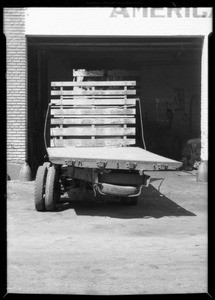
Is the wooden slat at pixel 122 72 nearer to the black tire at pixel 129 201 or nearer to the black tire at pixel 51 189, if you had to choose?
the black tire at pixel 129 201

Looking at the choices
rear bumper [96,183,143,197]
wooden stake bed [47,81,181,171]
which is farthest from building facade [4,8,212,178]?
rear bumper [96,183,143,197]

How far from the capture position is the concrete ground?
15.2ft

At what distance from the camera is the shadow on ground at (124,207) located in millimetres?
8391

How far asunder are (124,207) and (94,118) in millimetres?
2637

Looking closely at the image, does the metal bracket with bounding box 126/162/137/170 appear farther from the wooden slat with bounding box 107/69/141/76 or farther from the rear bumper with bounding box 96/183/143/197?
the wooden slat with bounding box 107/69/141/76

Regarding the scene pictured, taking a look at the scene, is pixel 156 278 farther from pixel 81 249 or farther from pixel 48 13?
pixel 48 13

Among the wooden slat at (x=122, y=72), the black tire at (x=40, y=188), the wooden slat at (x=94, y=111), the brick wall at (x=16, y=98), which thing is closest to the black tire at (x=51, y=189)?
the black tire at (x=40, y=188)

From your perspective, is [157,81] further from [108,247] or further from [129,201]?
[108,247]

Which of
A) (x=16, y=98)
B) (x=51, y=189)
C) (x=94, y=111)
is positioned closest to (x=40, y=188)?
(x=51, y=189)

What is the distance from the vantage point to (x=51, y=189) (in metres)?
8.12

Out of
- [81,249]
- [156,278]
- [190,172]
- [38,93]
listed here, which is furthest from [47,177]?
[38,93]

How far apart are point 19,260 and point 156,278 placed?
1.66m

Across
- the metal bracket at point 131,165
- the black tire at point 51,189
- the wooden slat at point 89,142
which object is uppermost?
the wooden slat at point 89,142
